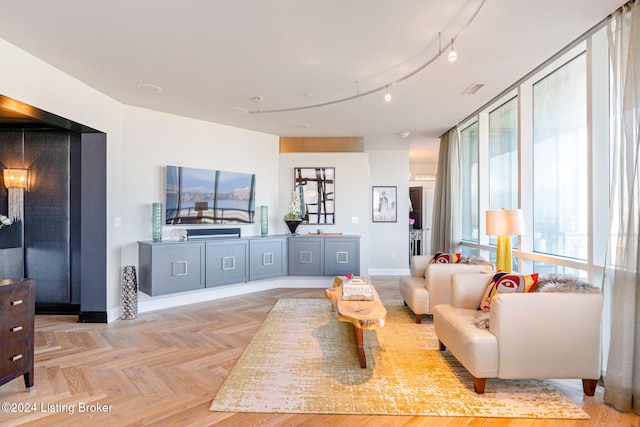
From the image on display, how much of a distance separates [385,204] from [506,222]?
390cm

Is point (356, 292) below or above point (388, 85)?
below

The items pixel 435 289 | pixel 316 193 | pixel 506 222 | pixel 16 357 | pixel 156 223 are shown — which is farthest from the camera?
pixel 316 193

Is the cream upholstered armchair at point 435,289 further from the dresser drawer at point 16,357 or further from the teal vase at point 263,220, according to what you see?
the dresser drawer at point 16,357

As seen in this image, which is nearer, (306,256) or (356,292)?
(356,292)

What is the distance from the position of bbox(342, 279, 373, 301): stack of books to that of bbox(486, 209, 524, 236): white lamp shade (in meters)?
1.58

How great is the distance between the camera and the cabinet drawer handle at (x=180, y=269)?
468 cm

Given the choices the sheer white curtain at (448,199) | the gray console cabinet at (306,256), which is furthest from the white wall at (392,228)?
the gray console cabinet at (306,256)

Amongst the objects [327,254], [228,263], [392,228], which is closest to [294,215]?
[327,254]

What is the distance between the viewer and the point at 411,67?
138 inches

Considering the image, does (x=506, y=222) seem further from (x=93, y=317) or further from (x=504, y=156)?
(x=93, y=317)

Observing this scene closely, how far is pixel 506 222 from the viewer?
3.72 meters

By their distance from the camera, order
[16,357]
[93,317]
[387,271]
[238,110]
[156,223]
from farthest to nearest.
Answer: [387,271], [238,110], [156,223], [93,317], [16,357]

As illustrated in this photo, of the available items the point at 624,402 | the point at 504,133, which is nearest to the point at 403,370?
the point at 624,402

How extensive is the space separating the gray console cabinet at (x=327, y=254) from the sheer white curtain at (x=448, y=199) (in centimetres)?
154
